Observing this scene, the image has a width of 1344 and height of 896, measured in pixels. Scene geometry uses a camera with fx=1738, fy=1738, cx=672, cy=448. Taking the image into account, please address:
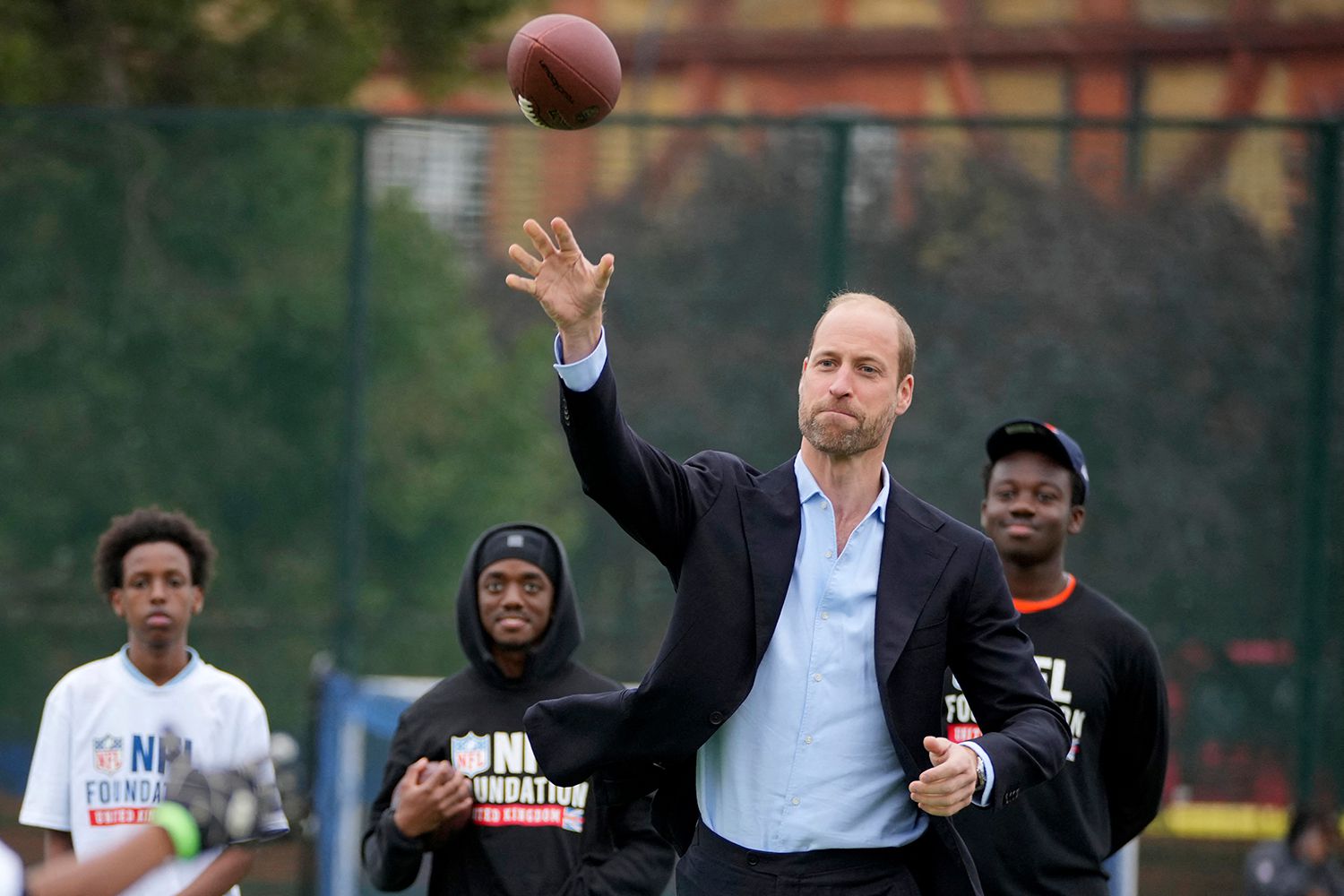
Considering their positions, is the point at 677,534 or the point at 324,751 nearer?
the point at 677,534

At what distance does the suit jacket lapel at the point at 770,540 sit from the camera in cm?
366

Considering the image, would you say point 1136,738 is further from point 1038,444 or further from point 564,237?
point 564,237

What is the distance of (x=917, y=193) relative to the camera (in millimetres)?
8758

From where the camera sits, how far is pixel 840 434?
3.73m

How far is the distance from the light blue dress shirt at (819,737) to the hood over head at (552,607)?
154 centimetres

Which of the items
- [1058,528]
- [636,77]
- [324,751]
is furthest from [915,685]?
[636,77]

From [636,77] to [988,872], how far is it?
15.8 metres

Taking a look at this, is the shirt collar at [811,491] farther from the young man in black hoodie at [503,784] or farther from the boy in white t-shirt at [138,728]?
the boy in white t-shirt at [138,728]

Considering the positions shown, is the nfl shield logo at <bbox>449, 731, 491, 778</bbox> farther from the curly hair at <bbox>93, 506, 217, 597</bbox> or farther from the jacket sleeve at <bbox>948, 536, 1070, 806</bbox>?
the jacket sleeve at <bbox>948, 536, 1070, 806</bbox>

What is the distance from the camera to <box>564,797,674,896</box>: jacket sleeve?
4.82 meters

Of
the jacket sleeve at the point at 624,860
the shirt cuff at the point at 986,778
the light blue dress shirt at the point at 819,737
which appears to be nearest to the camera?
the shirt cuff at the point at 986,778

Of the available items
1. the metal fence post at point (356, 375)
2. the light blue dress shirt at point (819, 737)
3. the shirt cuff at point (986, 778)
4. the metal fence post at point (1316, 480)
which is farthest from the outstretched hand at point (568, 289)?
the metal fence post at point (1316, 480)

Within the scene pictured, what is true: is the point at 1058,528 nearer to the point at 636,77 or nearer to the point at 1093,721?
the point at 1093,721

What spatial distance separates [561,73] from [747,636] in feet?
5.27
